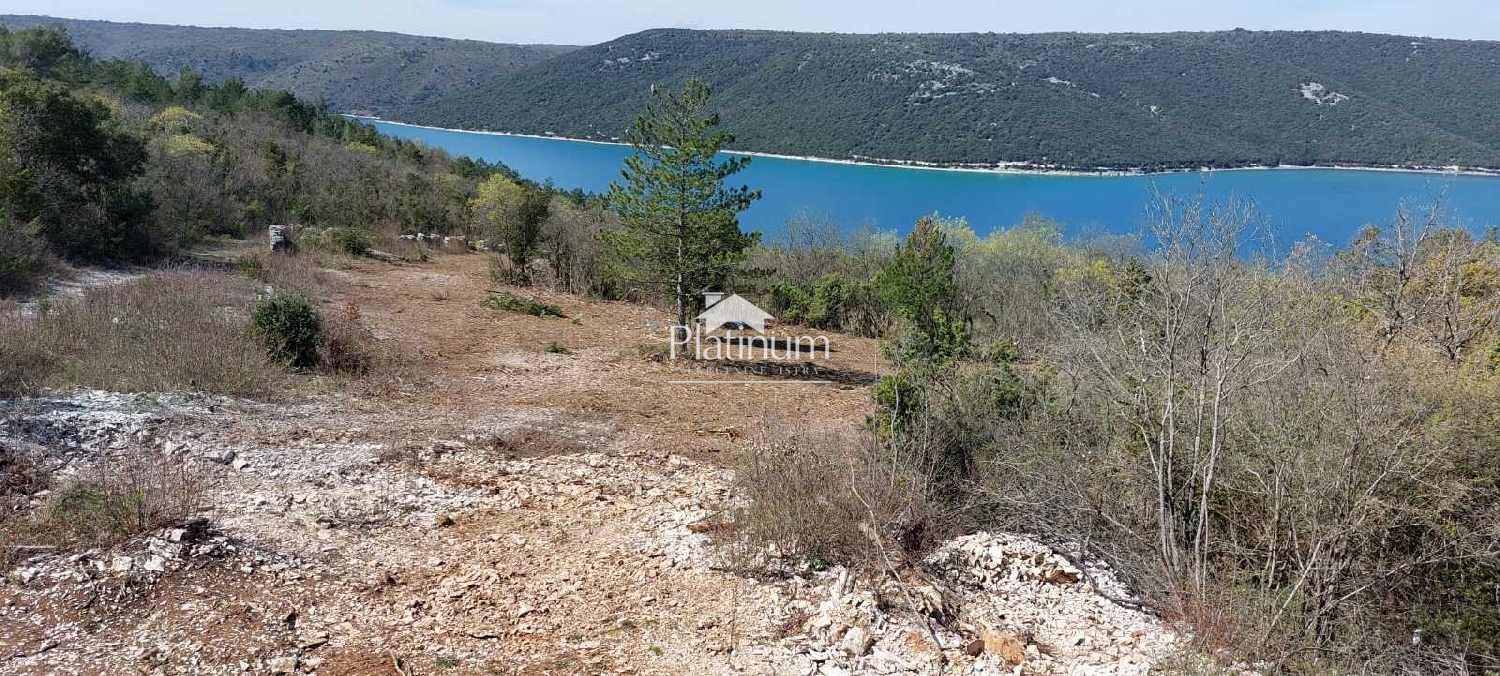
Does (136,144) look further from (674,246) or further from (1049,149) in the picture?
(1049,149)

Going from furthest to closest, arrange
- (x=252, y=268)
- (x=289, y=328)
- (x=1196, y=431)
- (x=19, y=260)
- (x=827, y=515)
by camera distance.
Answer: (x=252, y=268) < (x=19, y=260) < (x=289, y=328) < (x=827, y=515) < (x=1196, y=431)

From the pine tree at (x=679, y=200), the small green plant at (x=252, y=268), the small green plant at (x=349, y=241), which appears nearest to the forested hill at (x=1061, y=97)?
the small green plant at (x=349, y=241)

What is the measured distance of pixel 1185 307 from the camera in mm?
4773

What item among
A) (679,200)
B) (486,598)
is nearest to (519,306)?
(679,200)

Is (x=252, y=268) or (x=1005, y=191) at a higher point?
(x=1005, y=191)

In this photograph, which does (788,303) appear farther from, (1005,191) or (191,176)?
(1005,191)

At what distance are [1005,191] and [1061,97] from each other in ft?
79.6

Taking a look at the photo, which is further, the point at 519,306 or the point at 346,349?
the point at 519,306

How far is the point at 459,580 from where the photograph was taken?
187 inches

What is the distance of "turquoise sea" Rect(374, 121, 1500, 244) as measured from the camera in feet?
163

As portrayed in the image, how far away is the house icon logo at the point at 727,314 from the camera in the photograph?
14.4m

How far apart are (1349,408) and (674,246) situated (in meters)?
9.55

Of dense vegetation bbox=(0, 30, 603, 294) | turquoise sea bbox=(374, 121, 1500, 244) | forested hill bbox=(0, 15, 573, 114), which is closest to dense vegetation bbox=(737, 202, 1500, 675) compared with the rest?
dense vegetation bbox=(0, 30, 603, 294)
